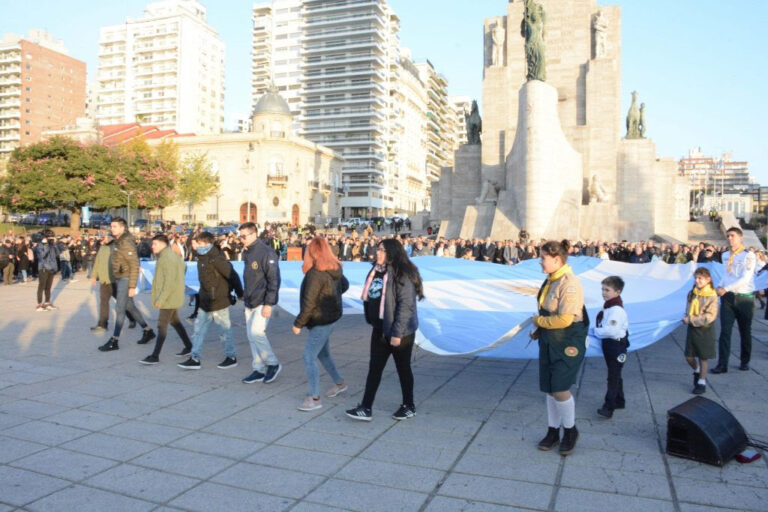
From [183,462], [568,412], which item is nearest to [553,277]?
[568,412]

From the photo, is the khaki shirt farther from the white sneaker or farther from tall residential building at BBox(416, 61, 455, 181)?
tall residential building at BBox(416, 61, 455, 181)

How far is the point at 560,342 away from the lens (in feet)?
16.5

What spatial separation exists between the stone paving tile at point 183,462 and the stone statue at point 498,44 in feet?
117

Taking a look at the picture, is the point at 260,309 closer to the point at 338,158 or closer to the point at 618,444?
the point at 618,444

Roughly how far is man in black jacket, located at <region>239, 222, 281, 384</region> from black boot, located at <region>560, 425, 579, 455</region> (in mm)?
3741

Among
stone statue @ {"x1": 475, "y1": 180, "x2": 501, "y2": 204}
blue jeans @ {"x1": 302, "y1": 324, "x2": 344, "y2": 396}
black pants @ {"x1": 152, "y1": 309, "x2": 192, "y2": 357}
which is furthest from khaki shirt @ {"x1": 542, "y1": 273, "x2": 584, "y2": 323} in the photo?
stone statue @ {"x1": 475, "y1": 180, "x2": 501, "y2": 204}

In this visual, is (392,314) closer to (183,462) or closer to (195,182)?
(183,462)

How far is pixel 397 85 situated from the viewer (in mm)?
97250

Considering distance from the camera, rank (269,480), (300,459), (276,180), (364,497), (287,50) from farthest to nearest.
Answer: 1. (287,50)
2. (276,180)
3. (300,459)
4. (269,480)
5. (364,497)

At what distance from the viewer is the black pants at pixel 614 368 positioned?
236 inches

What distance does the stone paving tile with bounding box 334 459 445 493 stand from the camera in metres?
4.35

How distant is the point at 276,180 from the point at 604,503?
62.9 metres

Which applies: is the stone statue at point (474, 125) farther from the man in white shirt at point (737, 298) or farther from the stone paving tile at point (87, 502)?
the stone paving tile at point (87, 502)

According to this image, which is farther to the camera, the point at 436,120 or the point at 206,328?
the point at 436,120
